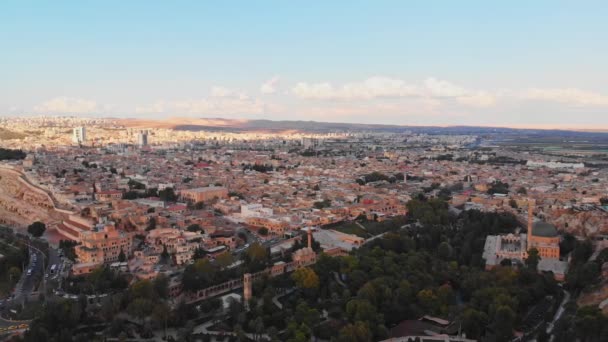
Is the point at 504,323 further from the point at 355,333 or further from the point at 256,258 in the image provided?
the point at 256,258

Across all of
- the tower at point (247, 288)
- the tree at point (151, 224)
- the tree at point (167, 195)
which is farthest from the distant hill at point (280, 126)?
the tower at point (247, 288)

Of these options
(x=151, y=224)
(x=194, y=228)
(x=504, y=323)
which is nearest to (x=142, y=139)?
(x=151, y=224)

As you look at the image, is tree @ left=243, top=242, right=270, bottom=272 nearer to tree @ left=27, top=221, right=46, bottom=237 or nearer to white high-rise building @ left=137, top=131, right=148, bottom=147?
tree @ left=27, top=221, right=46, bottom=237

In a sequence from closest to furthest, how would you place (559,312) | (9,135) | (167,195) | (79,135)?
(559,312)
(167,195)
(9,135)
(79,135)

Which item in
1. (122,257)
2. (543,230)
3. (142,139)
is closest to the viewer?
(122,257)

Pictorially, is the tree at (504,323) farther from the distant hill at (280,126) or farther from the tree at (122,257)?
the distant hill at (280,126)

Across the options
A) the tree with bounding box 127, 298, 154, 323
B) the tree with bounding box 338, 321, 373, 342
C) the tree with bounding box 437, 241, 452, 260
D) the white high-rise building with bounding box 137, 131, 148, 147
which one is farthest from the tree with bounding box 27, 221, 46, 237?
the white high-rise building with bounding box 137, 131, 148, 147
